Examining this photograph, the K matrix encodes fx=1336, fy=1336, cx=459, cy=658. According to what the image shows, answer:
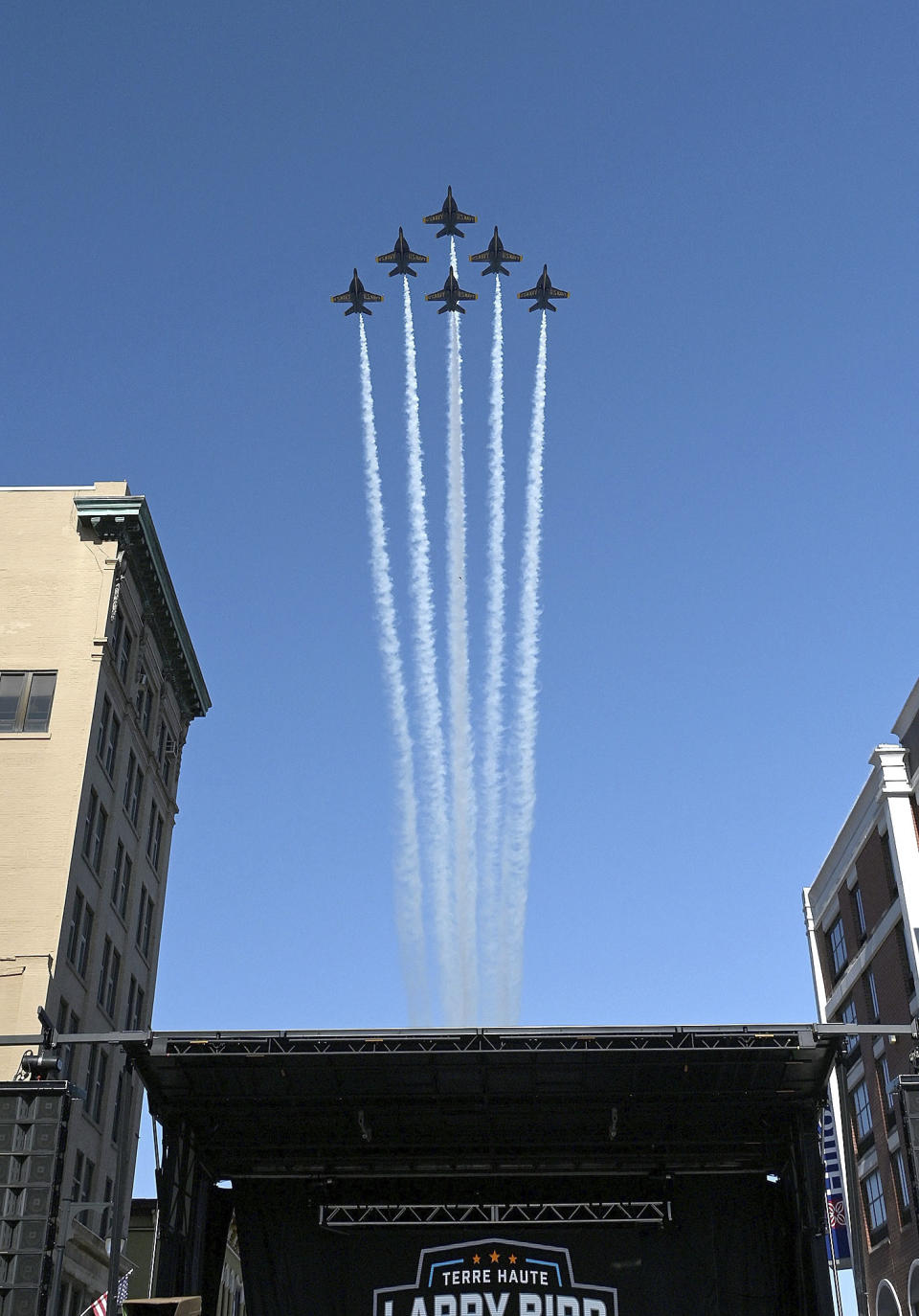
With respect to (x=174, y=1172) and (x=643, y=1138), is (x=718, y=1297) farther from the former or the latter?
(x=174, y=1172)

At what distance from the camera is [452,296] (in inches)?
2073

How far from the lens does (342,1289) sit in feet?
83.8

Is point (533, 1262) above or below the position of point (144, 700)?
below

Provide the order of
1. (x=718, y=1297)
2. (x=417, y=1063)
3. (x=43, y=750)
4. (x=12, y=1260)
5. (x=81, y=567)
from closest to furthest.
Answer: (x=12, y=1260) < (x=417, y=1063) < (x=718, y=1297) < (x=43, y=750) < (x=81, y=567)

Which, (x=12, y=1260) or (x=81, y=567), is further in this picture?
→ (x=81, y=567)

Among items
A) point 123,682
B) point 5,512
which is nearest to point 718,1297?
point 123,682

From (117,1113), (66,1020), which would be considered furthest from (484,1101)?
(117,1113)

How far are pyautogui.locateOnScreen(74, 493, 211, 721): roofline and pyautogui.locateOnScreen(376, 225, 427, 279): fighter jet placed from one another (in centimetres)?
1839

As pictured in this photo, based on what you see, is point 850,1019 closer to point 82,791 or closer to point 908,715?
point 908,715

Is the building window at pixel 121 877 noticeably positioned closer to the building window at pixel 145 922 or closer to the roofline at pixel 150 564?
the building window at pixel 145 922

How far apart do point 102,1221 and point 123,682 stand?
1481cm

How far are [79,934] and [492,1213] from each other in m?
14.2

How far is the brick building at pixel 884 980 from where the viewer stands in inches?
1582

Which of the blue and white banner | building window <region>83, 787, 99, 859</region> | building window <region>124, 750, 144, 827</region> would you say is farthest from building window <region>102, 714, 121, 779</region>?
the blue and white banner
